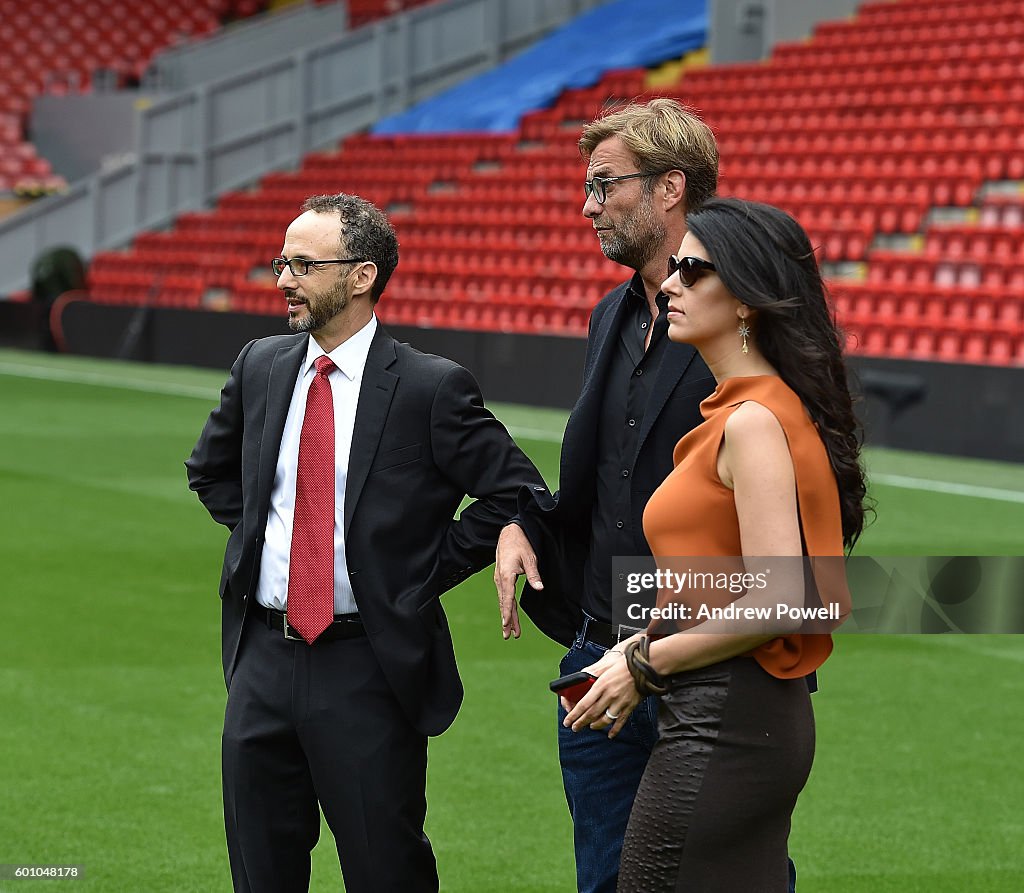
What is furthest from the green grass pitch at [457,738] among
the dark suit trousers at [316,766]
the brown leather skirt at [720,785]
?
the brown leather skirt at [720,785]

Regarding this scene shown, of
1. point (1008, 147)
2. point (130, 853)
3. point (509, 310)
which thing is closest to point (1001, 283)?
point (1008, 147)

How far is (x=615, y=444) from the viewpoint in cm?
359

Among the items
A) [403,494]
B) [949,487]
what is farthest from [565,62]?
[403,494]

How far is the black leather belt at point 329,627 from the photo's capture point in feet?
11.8

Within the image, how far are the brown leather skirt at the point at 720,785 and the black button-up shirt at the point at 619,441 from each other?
727 millimetres

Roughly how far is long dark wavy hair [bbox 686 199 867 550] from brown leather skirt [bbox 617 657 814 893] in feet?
1.18

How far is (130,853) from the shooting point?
5.12m

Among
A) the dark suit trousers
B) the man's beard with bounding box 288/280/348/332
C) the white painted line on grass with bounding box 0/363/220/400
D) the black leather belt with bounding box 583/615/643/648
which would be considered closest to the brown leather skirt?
the black leather belt with bounding box 583/615/643/648

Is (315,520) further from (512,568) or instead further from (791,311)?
(791,311)

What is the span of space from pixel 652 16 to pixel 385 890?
89.5 feet

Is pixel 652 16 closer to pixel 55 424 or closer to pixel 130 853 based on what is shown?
pixel 55 424

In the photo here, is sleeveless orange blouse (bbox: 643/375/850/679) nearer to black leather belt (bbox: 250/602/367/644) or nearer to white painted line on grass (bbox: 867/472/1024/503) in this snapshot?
black leather belt (bbox: 250/602/367/644)

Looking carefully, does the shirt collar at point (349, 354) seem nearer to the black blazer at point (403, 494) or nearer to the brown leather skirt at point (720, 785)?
the black blazer at point (403, 494)

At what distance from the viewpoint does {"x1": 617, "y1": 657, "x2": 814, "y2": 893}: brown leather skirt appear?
276 cm
